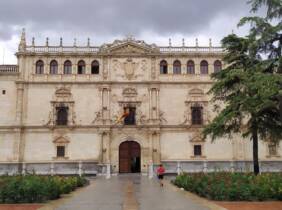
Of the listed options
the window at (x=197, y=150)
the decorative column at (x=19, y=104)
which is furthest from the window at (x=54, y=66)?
the window at (x=197, y=150)

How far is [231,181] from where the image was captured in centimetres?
1848

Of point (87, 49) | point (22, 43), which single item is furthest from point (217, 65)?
point (22, 43)

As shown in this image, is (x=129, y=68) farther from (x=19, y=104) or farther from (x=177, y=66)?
(x=19, y=104)

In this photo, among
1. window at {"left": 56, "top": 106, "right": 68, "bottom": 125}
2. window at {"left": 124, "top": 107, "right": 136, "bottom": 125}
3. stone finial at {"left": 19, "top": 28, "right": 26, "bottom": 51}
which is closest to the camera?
window at {"left": 56, "top": 106, "right": 68, "bottom": 125}

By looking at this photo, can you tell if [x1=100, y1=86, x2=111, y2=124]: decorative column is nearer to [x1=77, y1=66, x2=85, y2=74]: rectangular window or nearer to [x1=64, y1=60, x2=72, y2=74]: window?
[x1=77, y1=66, x2=85, y2=74]: rectangular window

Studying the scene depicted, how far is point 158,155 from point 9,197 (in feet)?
106

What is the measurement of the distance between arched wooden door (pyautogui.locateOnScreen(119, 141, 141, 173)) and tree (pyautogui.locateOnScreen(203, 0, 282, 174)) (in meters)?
21.0

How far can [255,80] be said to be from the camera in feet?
63.8

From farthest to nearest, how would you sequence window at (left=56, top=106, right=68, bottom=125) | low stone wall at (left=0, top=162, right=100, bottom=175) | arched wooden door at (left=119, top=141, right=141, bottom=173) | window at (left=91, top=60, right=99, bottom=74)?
window at (left=91, top=60, right=99, bottom=74) < window at (left=56, top=106, right=68, bottom=125) < arched wooden door at (left=119, top=141, right=141, bottom=173) < low stone wall at (left=0, top=162, right=100, bottom=175)

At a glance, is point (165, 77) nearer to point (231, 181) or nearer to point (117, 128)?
point (117, 128)

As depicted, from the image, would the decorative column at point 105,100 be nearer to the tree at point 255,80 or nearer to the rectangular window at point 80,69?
the rectangular window at point 80,69

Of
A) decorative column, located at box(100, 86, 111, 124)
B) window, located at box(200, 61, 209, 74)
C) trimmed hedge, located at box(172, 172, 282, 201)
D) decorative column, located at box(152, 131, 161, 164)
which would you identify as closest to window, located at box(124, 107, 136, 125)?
decorative column, located at box(100, 86, 111, 124)

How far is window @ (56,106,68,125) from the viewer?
49.3 metres

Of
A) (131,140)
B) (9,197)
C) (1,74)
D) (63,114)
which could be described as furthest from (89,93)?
(9,197)
